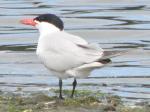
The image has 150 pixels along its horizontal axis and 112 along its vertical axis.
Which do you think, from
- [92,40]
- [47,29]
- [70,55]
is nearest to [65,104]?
[70,55]

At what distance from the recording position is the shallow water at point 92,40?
454 inches

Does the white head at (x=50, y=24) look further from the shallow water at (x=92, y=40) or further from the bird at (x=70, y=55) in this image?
the shallow water at (x=92, y=40)

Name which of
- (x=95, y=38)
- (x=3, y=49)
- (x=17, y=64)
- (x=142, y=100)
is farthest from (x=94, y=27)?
(x=142, y=100)

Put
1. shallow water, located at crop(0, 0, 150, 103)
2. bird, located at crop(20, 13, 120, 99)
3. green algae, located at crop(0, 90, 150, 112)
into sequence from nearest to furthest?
green algae, located at crop(0, 90, 150, 112), bird, located at crop(20, 13, 120, 99), shallow water, located at crop(0, 0, 150, 103)

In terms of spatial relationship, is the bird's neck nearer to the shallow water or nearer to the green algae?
the green algae

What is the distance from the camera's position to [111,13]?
18750 millimetres

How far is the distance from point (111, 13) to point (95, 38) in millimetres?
2625

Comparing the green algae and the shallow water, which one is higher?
the green algae

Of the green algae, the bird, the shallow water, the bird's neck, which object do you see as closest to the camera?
the green algae

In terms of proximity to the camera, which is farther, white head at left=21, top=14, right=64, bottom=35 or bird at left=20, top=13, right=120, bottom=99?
white head at left=21, top=14, right=64, bottom=35

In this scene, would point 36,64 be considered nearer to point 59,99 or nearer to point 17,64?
point 17,64

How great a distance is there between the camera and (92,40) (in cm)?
1606

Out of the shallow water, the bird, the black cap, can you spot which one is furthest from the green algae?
the black cap

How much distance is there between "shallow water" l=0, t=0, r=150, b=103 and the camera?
11.5m
